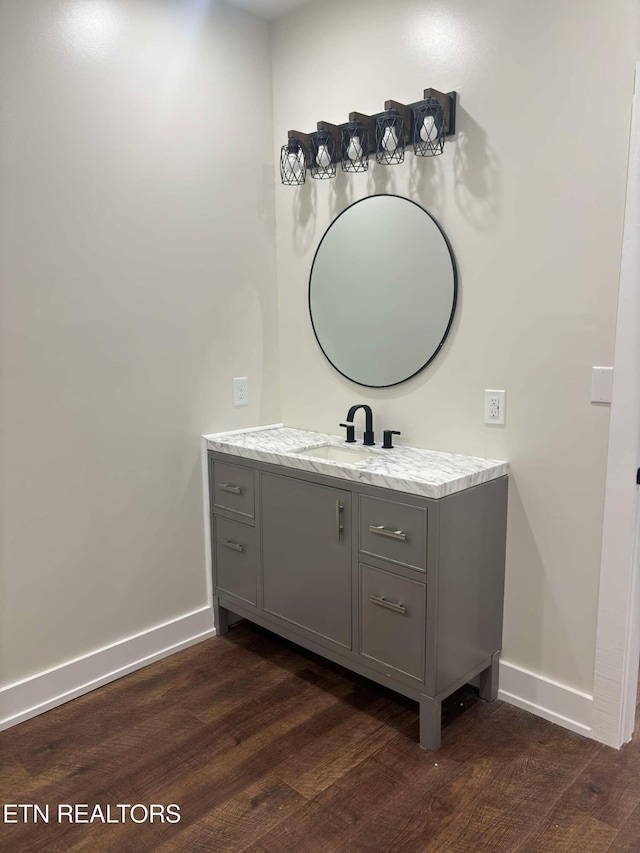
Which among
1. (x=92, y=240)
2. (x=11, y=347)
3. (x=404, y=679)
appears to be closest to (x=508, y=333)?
(x=404, y=679)

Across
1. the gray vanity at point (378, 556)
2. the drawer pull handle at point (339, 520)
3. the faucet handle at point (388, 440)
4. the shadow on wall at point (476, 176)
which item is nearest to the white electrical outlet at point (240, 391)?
the gray vanity at point (378, 556)

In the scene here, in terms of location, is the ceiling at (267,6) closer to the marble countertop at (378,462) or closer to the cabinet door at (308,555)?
the marble countertop at (378,462)

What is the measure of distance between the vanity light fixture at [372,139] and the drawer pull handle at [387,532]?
1.40 meters

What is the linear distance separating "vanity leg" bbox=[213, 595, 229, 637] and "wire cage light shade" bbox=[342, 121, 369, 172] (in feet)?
6.53

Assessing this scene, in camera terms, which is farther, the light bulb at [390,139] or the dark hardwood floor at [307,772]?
the light bulb at [390,139]

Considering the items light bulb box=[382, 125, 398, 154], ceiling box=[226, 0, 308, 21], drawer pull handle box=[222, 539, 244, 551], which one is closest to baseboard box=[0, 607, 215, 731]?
drawer pull handle box=[222, 539, 244, 551]

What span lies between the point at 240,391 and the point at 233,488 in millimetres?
492

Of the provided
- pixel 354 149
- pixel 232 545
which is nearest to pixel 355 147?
pixel 354 149

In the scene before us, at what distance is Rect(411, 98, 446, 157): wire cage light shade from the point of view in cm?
227

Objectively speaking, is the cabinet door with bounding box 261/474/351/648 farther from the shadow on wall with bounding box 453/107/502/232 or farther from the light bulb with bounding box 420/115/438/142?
the light bulb with bounding box 420/115/438/142

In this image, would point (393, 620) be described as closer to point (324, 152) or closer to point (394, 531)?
point (394, 531)

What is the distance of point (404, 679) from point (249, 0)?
9.31 ft

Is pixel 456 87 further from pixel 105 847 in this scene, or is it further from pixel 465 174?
pixel 105 847

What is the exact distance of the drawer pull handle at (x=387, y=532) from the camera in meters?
2.10
